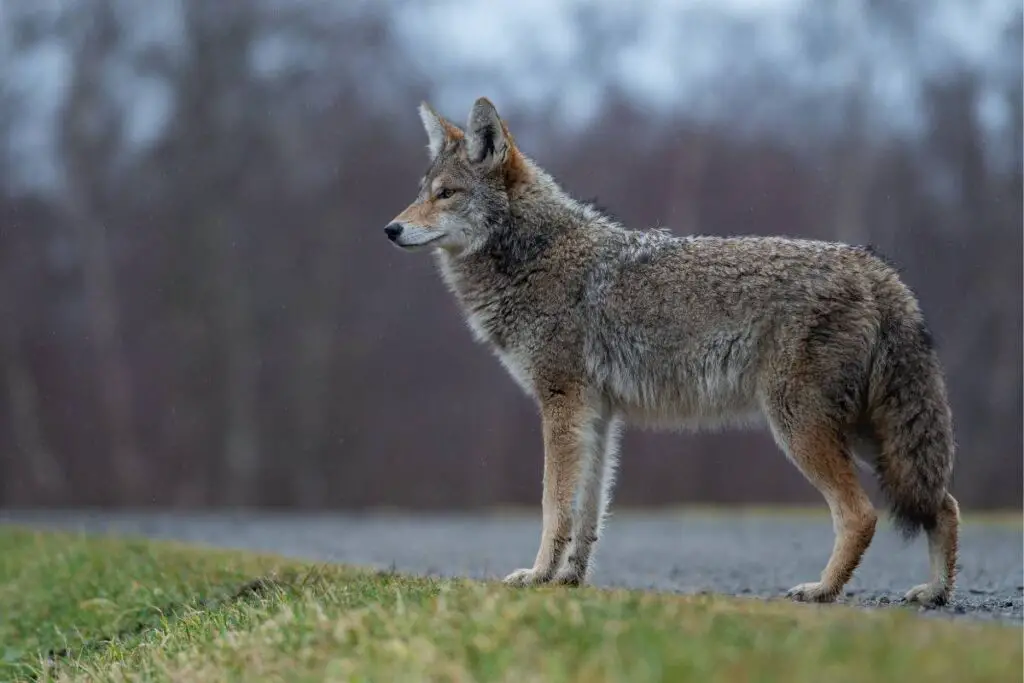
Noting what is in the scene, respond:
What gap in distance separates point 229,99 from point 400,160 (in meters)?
3.67

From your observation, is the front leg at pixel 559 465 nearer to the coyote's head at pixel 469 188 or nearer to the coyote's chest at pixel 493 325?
the coyote's chest at pixel 493 325

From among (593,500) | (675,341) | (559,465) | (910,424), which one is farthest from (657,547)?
(910,424)

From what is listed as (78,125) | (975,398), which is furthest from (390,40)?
(975,398)

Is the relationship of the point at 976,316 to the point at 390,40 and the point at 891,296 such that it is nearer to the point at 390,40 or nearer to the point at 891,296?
the point at 390,40

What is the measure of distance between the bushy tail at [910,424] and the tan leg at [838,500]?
0.24 m

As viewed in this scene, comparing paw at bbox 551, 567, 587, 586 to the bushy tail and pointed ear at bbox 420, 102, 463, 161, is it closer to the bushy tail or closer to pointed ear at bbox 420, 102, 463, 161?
the bushy tail

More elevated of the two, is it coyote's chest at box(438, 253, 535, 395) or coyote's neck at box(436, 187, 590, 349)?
coyote's neck at box(436, 187, 590, 349)

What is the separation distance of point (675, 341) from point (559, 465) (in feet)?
3.00

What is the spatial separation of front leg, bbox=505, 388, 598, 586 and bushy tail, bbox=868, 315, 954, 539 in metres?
1.51

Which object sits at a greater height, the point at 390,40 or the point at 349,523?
the point at 390,40

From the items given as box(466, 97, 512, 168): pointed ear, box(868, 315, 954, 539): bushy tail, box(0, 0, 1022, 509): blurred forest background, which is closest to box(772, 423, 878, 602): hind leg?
box(868, 315, 954, 539): bushy tail

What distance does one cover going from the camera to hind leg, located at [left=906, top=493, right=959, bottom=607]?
607 cm

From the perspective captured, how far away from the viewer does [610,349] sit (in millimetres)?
6664

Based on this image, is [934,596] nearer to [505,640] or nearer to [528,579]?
[528,579]
